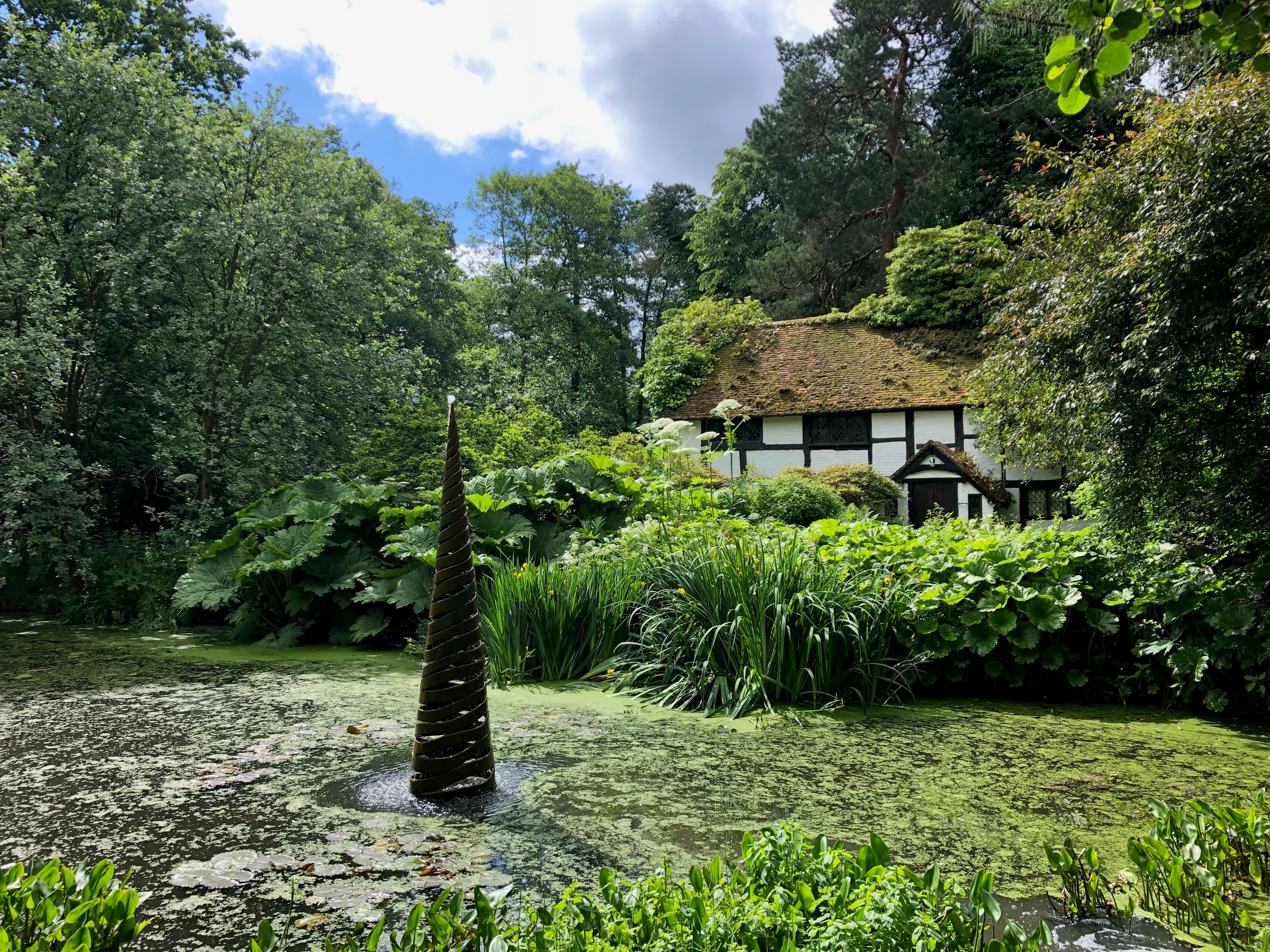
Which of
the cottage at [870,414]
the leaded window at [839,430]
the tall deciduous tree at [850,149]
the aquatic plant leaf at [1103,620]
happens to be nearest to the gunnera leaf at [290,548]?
the aquatic plant leaf at [1103,620]

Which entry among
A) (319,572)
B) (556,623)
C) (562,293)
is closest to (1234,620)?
(556,623)

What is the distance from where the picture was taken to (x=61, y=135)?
9.95 m

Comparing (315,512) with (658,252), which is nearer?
(315,512)

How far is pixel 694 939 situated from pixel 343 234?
42.5ft

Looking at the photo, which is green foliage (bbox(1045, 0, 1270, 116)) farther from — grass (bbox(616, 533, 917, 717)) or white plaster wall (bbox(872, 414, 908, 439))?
white plaster wall (bbox(872, 414, 908, 439))

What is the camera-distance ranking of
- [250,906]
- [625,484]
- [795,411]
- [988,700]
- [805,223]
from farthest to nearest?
[805,223], [795,411], [625,484], [988,700], [250,906]

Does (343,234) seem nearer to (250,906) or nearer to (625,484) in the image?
(625,484)

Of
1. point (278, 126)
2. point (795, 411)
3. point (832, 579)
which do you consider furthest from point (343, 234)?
point (832, 579)

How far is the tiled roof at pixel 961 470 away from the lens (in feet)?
49.9

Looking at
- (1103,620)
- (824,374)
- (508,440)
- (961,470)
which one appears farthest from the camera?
(824,374)

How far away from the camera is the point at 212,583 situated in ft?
23.5

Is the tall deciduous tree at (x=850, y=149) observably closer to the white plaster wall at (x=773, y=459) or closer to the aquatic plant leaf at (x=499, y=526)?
the white plaster wall at (x=773, y=459)

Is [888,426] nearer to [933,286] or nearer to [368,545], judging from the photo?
[933,286]

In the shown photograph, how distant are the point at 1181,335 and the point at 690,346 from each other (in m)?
14.8
